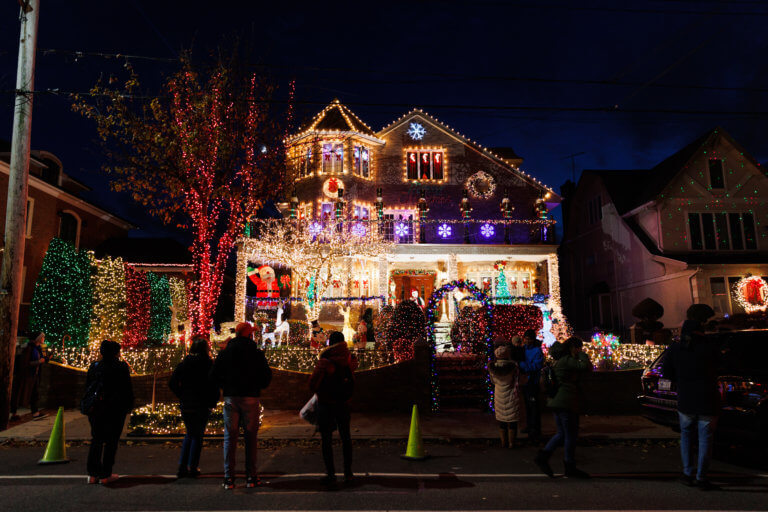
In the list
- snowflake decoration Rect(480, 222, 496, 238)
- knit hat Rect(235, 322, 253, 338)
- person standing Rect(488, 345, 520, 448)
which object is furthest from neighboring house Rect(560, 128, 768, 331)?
knit hat Rect(235, 322, 253, 338)

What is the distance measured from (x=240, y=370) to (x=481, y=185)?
2109 centimetres

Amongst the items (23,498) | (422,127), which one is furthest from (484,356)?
(422,127)

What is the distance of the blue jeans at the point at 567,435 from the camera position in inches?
235

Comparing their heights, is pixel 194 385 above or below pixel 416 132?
below

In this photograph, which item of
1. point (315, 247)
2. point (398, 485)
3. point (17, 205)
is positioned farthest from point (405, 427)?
point (315, 247)

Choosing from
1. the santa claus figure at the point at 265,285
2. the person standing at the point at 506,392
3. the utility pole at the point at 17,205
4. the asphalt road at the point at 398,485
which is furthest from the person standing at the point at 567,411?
the santa claus figure at the point at 265,285

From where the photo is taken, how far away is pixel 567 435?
601 centimetres

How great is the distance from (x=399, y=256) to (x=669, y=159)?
14.9 metres

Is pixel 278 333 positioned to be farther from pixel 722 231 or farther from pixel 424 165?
pixel 722 231

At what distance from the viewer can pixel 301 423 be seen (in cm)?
964

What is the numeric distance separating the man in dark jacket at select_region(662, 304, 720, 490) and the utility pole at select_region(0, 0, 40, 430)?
11.0 meters

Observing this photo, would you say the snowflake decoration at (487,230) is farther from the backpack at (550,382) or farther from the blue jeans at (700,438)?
the blue jeans at (700,438)

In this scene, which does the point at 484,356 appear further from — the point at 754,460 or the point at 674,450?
the point at 754,460

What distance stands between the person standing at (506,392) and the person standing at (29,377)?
9470mm
